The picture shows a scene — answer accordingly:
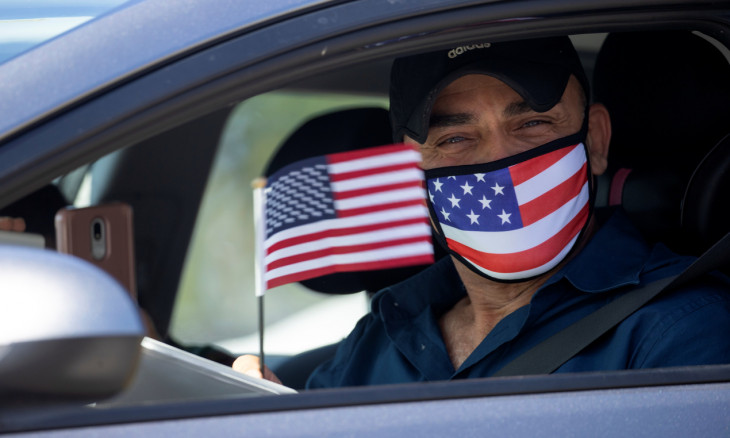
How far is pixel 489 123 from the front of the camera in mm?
A: 2023

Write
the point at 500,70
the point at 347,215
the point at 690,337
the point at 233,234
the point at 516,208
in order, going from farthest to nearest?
the point at 233,234
the point at 500,70
the point at 516,208
the point at 690,337
the point at 347,215

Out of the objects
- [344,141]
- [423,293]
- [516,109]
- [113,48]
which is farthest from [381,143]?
[113,48]

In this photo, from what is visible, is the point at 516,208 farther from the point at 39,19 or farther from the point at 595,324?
the point at 39,19

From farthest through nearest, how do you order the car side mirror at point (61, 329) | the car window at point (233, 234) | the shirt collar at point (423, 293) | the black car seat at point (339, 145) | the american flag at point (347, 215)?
the car window at point (233, 234), the black car seat at point (339, 145), the shirt collar at point (423, 293), the american flag at point (347, 215), the car side mirror at point (61, 329)

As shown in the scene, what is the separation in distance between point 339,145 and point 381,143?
103 millimetres

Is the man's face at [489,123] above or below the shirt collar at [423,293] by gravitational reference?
above

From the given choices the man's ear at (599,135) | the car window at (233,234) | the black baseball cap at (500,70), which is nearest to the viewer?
the black baseball cap at (500,70)

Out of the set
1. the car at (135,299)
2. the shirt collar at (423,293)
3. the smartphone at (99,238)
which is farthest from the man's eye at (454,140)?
the smartphone at (99,238)

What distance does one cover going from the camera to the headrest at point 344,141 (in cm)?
245

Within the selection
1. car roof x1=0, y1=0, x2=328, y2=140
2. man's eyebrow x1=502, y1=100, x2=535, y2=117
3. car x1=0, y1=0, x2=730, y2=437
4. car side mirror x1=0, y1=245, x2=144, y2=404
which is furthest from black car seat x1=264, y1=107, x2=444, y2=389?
car side mirror x1=0, y1=245, x2=144, y2=404

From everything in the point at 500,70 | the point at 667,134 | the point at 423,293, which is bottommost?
the point at 423,293

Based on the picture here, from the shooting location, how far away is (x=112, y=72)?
1.20m

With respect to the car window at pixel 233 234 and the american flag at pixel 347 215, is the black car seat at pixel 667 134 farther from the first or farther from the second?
the car window at pixel 233 234

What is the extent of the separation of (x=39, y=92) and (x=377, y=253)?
53 cm
